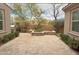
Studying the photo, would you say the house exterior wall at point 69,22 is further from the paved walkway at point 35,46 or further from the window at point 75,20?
the paved walkway at point 35,46

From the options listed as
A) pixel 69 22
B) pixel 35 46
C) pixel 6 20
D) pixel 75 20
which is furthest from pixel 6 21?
pixel 75 20

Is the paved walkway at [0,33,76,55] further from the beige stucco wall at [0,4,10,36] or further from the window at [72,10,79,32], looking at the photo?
the window at [72,10,79,32]

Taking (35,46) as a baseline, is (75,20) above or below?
above

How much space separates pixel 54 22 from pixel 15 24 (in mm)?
988

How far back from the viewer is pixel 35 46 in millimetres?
5145

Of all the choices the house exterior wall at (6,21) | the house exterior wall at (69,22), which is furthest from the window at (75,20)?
the house exterior wall at (6,21)

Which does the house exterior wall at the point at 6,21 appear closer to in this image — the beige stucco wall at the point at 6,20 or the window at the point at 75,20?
the beige stucco wall at the point at 6,20

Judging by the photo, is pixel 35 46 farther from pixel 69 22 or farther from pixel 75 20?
pixel 75 20

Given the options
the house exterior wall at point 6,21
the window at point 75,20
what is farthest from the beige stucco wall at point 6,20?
the window at point 75,20

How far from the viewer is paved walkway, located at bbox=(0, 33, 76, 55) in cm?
510

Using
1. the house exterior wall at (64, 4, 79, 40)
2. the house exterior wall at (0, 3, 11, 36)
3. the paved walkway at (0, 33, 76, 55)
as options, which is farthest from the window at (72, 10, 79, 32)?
the house exterior wall at (0, 3, 11, 36)

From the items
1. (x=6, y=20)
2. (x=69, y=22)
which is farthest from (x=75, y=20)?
(x=6, y=20)

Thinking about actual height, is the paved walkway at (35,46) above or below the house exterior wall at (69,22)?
below

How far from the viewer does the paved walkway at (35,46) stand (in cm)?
510
